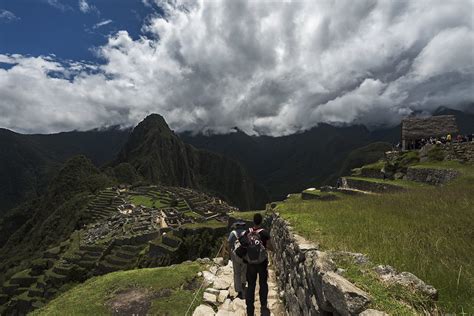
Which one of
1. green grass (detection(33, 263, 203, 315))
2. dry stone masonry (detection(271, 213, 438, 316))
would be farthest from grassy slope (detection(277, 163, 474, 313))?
green grass (detection(33, 263, 203, 315))

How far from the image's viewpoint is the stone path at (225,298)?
8469mm

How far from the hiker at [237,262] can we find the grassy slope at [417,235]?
162 centimetres

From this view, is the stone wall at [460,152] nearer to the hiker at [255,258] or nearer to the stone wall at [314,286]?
the stone wall at [314,286]

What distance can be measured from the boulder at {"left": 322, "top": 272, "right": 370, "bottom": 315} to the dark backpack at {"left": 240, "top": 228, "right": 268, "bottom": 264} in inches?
109

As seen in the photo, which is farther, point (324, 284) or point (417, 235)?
point (417, 235)

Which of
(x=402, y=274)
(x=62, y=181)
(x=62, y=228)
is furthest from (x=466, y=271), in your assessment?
(x=62, y=181)

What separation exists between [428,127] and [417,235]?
111 ft

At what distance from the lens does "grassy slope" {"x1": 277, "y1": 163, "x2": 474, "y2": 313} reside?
13.3ft

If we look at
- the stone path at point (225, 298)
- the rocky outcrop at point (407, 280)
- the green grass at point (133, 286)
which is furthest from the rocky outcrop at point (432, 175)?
the rocky outcrop at point (407, 280)

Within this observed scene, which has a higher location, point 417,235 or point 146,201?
point 417,235

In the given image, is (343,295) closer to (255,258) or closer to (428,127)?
(255,258)

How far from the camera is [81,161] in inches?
7057

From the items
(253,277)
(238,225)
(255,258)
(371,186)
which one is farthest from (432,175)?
(255,258)

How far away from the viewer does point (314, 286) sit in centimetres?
508
